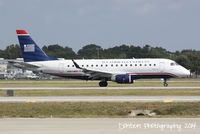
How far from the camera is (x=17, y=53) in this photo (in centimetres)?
19262

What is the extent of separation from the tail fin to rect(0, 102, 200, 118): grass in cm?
3209

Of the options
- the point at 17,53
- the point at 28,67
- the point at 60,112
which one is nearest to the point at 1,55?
the point at 17,53

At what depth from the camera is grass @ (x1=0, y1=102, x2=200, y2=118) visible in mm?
26344

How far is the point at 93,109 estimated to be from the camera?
27.9m

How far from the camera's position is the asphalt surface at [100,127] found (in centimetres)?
1714

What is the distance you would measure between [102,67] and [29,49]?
9.06m

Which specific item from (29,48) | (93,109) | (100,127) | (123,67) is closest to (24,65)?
(29,48)

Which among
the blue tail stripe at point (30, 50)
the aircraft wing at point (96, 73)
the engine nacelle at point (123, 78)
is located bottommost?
the engine nacelle at point (123, 78)

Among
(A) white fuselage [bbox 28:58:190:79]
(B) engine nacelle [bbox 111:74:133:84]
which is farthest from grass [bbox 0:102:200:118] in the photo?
(A) white fuselage [bbox 28:58:190:79]

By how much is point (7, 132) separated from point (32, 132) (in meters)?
0.84

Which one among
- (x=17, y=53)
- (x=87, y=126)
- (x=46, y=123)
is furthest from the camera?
(x=17, y=53)

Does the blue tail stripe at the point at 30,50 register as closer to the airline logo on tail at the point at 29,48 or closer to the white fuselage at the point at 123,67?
the airline logo on tail at the point at 29,48

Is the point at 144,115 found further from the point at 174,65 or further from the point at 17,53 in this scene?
the point at 17,53

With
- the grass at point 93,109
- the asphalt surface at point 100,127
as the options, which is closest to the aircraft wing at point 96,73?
the grass at point 93,109
